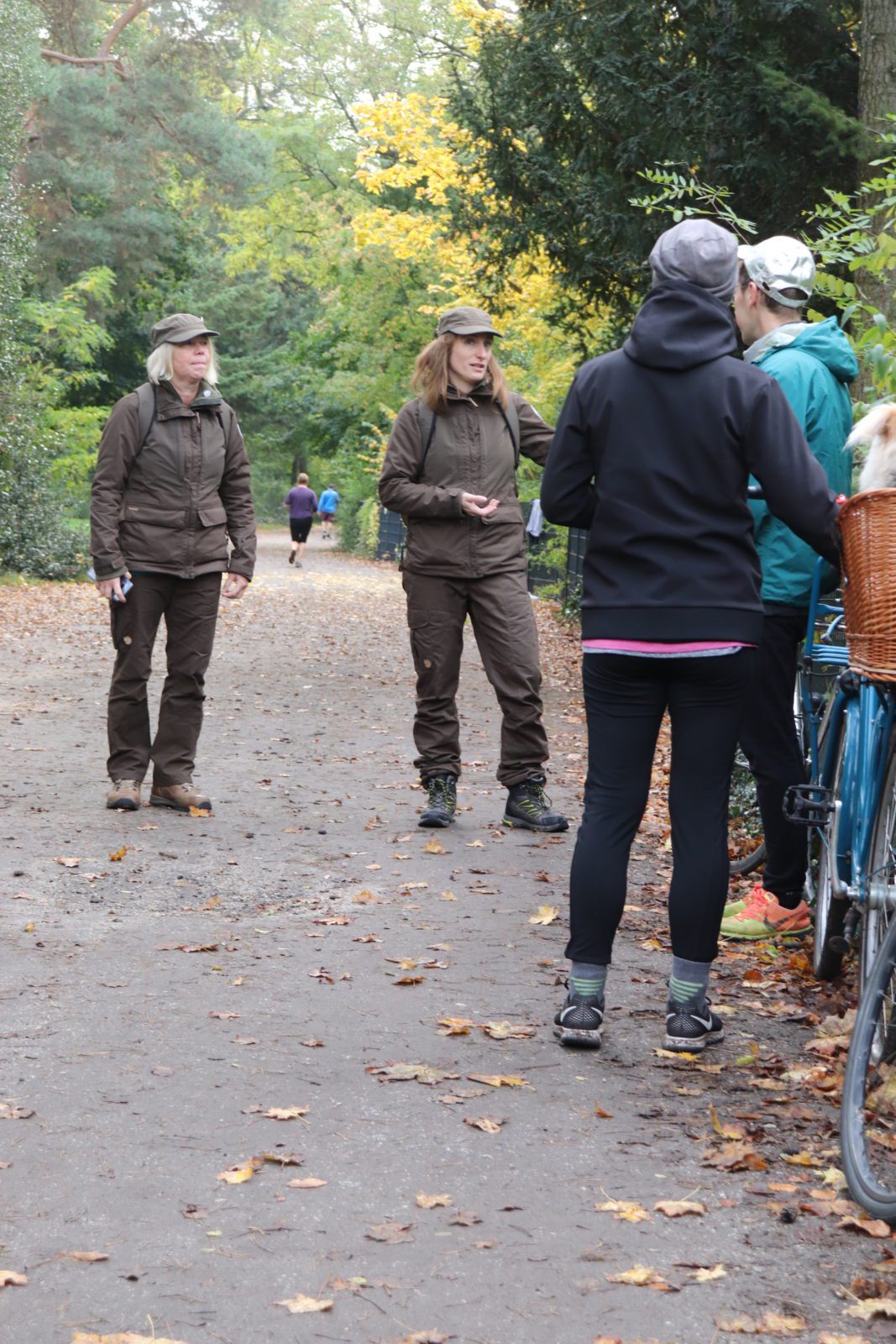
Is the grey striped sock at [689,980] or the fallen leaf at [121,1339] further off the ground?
the grey striped sock at [689,980]

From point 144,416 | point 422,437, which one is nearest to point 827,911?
point 422,437

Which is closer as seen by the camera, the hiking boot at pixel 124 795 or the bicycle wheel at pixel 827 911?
the bicycle wheel at pixel 827 911

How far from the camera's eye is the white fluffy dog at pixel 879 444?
13.1ft

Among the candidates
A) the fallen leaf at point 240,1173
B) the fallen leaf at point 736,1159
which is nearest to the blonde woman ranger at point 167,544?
the fallen leaf at point 240,1173

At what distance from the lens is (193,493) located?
8.12 meters

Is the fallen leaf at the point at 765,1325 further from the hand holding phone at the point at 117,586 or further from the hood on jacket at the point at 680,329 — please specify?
the hand holding phone at the point at 117,586

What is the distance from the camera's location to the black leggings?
4438mm

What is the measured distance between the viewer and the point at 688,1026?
463 cm

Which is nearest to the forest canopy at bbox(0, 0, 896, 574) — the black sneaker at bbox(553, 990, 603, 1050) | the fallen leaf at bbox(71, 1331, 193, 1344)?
the black sneaker at bbox(553, 990, 603, 1050)

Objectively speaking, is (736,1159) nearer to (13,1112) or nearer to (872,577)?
(872,577)

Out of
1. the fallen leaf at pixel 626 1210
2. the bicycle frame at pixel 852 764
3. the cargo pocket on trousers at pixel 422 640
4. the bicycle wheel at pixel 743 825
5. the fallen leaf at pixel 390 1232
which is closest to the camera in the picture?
the fallen leaf at pixel 390 1232

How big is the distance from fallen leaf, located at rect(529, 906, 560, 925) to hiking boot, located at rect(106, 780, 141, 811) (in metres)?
2.67

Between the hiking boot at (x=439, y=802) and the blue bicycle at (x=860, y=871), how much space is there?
2.29 metres

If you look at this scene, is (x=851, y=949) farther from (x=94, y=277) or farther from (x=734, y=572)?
(x=94, y=277)
